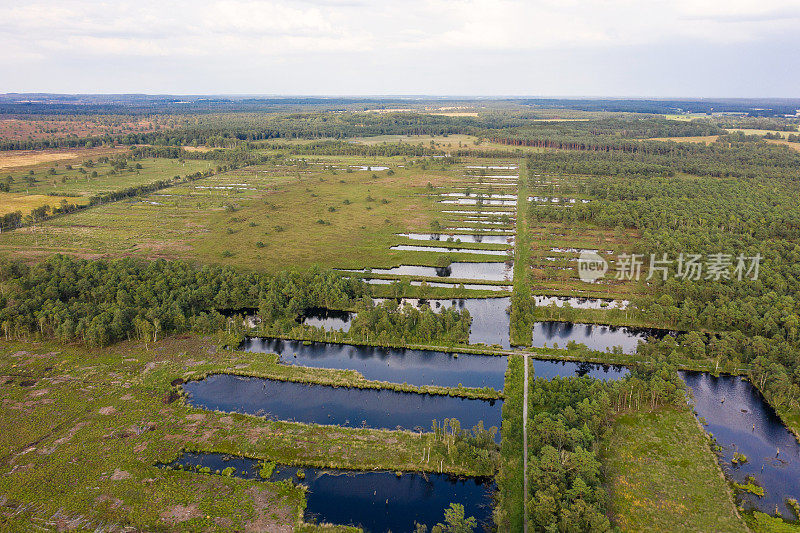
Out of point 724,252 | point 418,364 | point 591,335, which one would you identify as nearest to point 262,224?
point 418,364

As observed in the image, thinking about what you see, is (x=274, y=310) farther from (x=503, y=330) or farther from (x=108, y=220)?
(x=108, y=220)

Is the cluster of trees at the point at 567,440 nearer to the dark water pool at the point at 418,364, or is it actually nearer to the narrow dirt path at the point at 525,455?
the narrow dirt path at the point at 525,455

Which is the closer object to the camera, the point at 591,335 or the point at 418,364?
the point at 418,364

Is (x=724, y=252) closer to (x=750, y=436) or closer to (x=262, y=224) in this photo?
(x=750, y=436)

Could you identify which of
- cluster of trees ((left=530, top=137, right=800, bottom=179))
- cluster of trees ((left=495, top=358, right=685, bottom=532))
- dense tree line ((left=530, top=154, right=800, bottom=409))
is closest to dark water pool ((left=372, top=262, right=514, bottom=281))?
dense tree line ((left=530, top=154, right=800, bottom=409))

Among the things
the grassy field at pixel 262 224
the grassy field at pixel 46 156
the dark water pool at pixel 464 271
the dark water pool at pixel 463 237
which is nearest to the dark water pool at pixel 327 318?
the dark water pool at pixel 464 271

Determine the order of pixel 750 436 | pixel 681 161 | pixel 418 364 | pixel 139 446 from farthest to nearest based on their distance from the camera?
pixel 681 161 → pixel 418 364 → pixel 750 436 → pixel 139 446

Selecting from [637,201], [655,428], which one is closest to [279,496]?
[655,428]

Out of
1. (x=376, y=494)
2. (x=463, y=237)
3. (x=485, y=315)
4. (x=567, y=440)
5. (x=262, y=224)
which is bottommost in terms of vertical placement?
(x=376, y=494)
